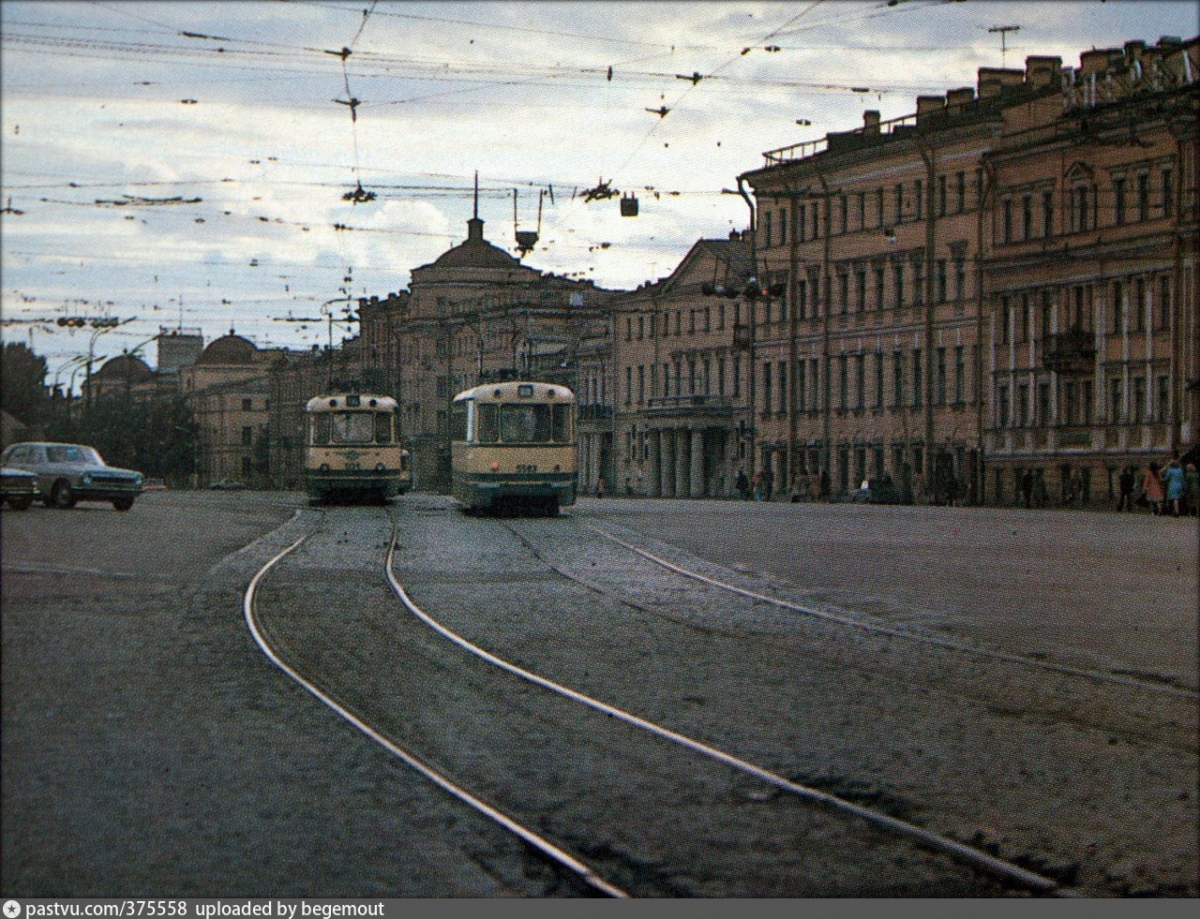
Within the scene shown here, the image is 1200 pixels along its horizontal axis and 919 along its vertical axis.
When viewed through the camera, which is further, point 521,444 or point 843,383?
point 843,383

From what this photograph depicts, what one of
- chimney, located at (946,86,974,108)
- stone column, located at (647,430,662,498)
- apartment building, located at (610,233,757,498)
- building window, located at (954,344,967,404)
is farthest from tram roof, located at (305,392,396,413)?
stone column, located at (647,430,662,498)

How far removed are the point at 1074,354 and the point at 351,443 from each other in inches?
1123

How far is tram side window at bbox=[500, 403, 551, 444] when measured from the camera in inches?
1636

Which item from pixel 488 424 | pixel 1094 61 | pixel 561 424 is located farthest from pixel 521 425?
pixel 1094 61

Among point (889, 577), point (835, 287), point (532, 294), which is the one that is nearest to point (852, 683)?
point (889, 577)

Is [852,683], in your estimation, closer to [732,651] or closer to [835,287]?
[732,651]

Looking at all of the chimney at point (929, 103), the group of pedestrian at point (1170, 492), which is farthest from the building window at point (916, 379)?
the group of pedestrian at point (1170, 492)

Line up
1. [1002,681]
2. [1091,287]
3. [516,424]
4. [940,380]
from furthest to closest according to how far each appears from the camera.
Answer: [940,380]
[1091,287]
[516,424]
[1002,681]

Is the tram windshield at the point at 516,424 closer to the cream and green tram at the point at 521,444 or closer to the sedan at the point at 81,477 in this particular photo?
the cream and green tram at the point at 521,444

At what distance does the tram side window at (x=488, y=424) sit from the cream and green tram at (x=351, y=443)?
692cm

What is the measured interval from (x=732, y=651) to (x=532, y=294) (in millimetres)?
85097

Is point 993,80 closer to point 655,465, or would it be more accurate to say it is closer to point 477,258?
point 477,258

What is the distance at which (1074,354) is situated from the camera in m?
64.3

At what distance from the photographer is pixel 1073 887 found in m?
7.56
